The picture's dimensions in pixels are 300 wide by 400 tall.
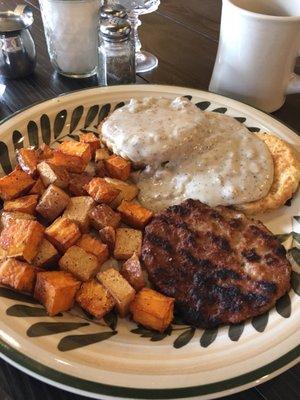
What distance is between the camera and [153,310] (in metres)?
0.91

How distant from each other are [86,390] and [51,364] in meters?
0.08

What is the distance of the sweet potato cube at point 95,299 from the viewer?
92cm

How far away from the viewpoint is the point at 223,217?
1.14 meters

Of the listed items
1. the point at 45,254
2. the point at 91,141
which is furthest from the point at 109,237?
the point at 91,141

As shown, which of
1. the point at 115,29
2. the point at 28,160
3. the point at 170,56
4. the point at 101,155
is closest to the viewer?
the point at 28,160

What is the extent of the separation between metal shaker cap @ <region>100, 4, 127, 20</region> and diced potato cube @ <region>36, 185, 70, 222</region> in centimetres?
73

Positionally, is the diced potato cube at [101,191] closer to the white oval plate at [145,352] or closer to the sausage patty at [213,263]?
the sausage patty at [213,263]

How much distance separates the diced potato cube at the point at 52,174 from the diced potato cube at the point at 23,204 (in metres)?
0.06

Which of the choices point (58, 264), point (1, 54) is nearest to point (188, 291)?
point (58, 264)

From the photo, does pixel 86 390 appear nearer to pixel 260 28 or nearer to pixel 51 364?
pixel 51 364

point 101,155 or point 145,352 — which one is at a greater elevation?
point 101,155

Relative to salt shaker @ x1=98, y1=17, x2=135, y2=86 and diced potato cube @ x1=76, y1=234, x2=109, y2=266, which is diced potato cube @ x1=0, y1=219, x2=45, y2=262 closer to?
diced potato cube @ x1=76, y1=234, x2=109, y2=266

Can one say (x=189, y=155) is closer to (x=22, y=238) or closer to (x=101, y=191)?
(x=101, y=191)

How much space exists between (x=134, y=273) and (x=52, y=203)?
0.98 ft
